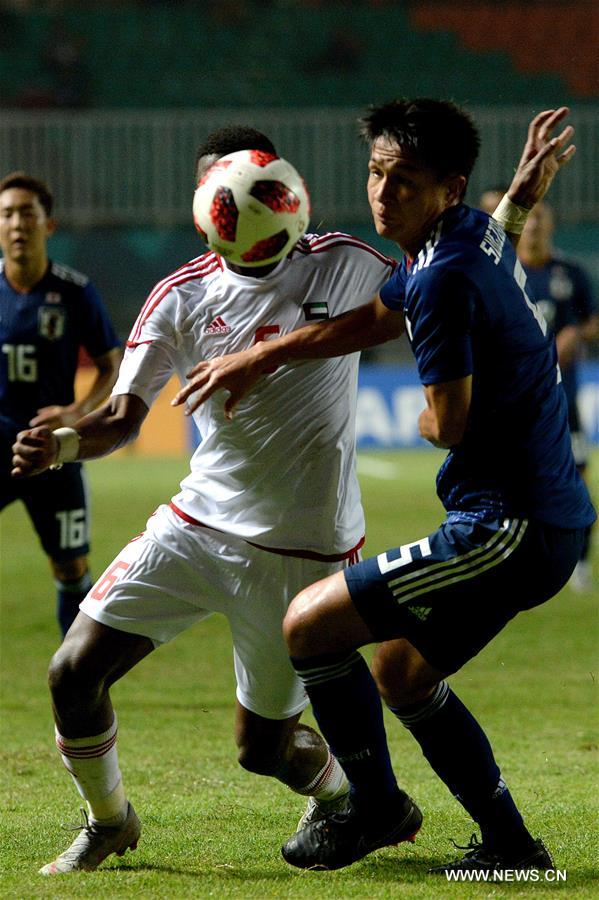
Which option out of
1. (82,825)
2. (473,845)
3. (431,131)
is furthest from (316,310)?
(82,825)

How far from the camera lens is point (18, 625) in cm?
869

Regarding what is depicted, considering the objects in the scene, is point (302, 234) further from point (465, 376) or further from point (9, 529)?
point (9, 529)

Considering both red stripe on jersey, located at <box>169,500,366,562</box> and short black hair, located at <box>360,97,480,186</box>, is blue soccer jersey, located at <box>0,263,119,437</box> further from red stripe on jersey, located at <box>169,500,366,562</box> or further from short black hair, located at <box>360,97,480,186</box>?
short black hair, located at <box>360,97,480,186</box>

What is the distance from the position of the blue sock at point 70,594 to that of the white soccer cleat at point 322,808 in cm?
295

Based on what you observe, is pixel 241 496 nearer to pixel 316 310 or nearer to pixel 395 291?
pixel 316 310

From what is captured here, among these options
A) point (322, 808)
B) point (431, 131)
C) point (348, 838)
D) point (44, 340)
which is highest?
point (431, 131)

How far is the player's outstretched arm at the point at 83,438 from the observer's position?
3.81 meters

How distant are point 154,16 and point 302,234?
25.4 m

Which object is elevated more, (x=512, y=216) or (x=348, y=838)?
(x=512, y=216)

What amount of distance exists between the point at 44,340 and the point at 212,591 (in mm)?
3359

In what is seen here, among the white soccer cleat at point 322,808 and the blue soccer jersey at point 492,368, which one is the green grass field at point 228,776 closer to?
the white soccer cleat at point 322,808

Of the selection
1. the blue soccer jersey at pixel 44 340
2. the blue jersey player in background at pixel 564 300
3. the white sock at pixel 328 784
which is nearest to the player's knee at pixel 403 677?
the white sock at pixel 328 784

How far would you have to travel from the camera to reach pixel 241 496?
13.6ft

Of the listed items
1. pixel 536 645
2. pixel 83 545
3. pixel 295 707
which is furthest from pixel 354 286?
pixel 536 645
